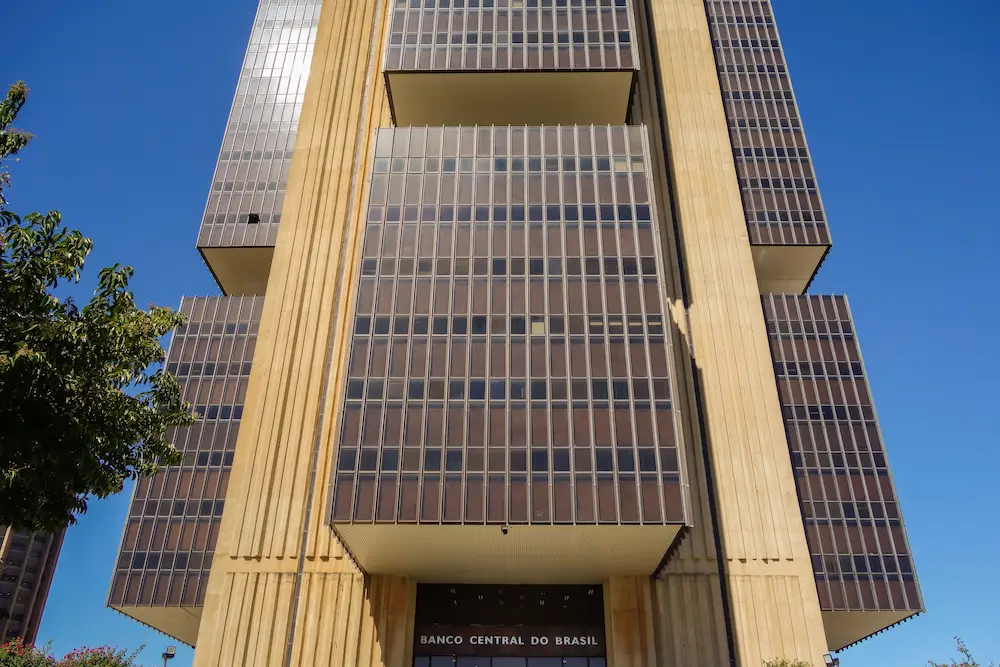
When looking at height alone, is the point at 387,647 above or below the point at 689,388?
below

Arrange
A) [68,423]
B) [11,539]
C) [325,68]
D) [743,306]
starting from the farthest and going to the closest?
[11,539] → [325,68] → [743,306] → [68,423]

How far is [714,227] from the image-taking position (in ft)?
172

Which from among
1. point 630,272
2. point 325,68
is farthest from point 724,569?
point 325,68

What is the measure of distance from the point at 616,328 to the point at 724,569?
14.2 meters

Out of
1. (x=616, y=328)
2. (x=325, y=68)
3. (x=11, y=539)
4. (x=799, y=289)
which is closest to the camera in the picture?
(x=616, y=328)

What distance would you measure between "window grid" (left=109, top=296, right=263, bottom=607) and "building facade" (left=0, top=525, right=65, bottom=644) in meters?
82.3

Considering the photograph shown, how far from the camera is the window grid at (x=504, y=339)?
121ft

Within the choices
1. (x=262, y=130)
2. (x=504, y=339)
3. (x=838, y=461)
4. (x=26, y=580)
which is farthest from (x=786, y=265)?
(x=26, y=580)

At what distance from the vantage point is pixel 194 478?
252ft

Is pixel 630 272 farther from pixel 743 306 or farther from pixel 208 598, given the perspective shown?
pixel 208 598

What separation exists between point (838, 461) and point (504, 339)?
157ft

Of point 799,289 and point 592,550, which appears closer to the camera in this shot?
point 592,550

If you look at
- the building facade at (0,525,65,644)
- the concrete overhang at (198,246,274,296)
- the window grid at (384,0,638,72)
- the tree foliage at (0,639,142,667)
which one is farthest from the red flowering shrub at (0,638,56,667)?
the building facade at (0,525,65,644)

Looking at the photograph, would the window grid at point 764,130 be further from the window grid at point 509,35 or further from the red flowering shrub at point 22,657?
the red flowering shrub at point 22,657
